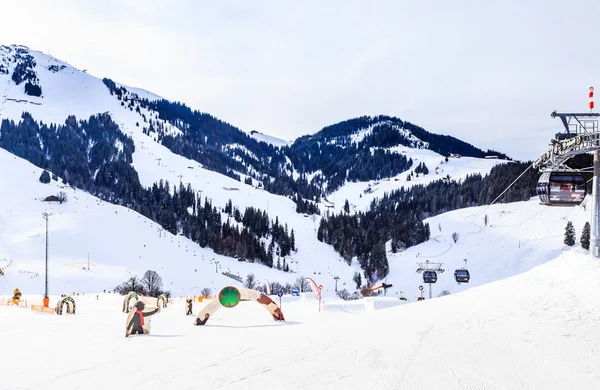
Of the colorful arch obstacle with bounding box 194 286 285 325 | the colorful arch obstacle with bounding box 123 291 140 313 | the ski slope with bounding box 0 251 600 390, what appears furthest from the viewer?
the colorful arch obstacle with bounding box 123 291 140 313

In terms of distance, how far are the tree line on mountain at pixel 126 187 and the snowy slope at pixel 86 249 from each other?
9834 millimetres

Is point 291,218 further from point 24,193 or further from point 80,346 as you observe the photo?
point 80,346

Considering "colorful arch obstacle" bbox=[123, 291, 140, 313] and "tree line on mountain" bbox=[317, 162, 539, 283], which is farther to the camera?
"tree line on mountain" bbox=[317, 162, 539, 283]

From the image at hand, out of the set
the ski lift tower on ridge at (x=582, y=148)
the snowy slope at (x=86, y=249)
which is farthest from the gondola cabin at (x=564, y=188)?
the snowy slope at (x=86, y=249)

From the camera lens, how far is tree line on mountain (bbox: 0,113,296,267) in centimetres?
10556

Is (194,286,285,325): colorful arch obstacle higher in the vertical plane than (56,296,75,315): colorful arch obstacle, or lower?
higher

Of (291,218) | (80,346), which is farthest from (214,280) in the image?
(291,218)

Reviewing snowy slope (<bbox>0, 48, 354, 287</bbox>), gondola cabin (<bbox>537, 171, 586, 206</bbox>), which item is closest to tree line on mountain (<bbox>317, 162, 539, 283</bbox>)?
snowy slope (<bbox>0, 48, 354, 287</bbox>)

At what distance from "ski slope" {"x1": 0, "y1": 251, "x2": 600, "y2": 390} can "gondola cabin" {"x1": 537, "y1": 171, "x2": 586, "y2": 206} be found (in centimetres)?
248

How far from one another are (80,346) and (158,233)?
236ft

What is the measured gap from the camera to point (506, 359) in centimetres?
1096

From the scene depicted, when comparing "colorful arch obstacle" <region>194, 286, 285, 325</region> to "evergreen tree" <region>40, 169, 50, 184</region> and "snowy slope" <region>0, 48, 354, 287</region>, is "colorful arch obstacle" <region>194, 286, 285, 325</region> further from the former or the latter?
"evergreen tree" <region>40, 169, 50, 184</region>

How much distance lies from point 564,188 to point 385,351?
13167 mm

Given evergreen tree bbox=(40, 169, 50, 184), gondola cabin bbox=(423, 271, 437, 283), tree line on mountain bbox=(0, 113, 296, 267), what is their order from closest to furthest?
gondola cabin bbox=(423, 271, 437, 283) < evergreen tree bbox=(40, 169, 50, 184) < tree line on mountain bbox=(0, 113, 296, 267)
